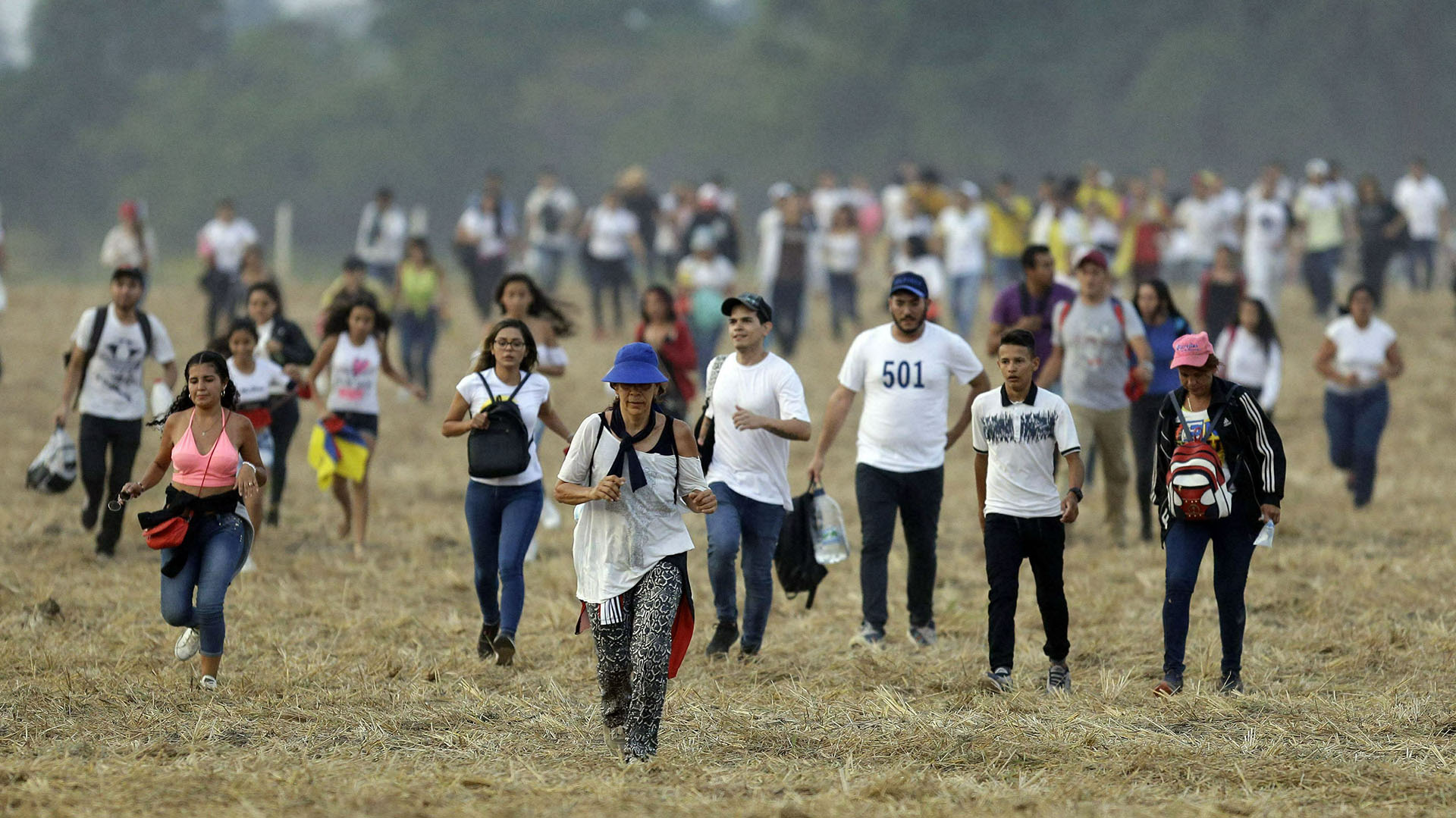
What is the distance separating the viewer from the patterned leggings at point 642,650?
692cm

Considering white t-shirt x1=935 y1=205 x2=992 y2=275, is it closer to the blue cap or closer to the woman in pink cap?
the blue cap

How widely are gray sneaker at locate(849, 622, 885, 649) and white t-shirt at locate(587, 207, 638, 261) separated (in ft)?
44.5

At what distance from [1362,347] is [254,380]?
27.8 ft

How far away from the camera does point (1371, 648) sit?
9453 mm

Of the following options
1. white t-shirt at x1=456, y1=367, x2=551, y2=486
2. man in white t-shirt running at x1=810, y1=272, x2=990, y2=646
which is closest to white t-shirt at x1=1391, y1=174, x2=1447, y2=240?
man in white t-shirt running at x1=810, y1=272, x2=990, y2=646

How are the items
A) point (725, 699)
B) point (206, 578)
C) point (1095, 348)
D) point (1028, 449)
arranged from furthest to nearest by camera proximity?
point (1095, 348) < point (1028, 449) < point (725, 699) < point (206, 578)

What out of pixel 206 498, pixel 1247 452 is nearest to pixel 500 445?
pixel 206 498

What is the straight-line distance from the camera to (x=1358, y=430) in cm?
1424

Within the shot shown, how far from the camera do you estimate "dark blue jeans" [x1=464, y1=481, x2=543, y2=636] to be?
8883mm

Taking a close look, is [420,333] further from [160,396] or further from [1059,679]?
[1059,679]

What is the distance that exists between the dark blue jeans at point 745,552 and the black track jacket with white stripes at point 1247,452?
2030 millimetres

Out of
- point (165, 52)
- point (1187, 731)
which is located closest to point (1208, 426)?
point (1187, 731)

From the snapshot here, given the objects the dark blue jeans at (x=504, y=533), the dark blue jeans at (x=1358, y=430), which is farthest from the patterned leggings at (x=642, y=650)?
the dark blue jeans at (x=1358, y=430)

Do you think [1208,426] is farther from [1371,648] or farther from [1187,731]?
[1371,648]
